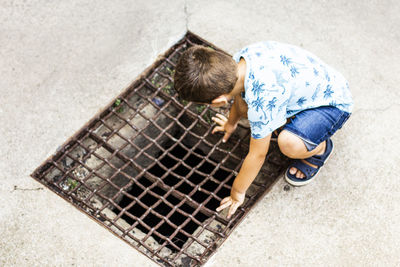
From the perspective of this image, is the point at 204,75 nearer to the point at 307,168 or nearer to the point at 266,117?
the point at 266,117

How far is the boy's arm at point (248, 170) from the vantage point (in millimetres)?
1479

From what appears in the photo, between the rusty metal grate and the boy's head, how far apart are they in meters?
0.57

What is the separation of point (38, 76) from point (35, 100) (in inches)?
5.8

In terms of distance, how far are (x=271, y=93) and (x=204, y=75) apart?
0.26 m

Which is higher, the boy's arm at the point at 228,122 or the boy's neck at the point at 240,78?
the boy's neck at the point at 240,78

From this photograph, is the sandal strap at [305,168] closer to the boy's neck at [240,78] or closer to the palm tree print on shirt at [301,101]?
the palm tree print on shirt at [301,101]

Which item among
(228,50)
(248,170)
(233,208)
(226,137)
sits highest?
(228,50)

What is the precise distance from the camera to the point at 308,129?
1.55 meters

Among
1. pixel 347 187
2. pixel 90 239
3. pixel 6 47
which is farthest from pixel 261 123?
pixel 6 47

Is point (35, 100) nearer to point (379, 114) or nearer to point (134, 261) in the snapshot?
point (134, 261)

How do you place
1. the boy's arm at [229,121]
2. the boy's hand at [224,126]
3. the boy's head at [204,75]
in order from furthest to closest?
1. the boy's hand at [224,126]
2. the boy's arm at [229,121]
3. the boy's head at [204,75]

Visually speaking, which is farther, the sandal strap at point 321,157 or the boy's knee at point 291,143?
the sandal strap at point 321,157

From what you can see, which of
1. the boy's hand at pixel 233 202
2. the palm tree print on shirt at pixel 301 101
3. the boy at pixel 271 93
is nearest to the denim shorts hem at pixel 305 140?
the boy at pixel 271 93

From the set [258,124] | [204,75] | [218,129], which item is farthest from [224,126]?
[204,75]
